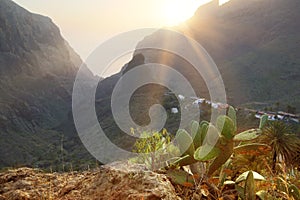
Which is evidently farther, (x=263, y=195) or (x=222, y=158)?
(x=222, y=158)

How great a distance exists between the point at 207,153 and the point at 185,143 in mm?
550

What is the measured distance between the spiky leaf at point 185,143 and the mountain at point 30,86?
53.4m

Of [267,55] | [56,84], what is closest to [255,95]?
[267,55]

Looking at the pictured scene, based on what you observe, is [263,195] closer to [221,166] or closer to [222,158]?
[222,158]

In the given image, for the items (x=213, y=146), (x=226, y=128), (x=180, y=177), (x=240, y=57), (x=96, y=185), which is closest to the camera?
(x=96, y=185)

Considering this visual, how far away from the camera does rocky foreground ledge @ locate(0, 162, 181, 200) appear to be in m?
2.74

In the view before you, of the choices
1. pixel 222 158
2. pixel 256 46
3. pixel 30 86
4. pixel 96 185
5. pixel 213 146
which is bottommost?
pixel 30 86

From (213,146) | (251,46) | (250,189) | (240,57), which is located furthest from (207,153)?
(251,46)

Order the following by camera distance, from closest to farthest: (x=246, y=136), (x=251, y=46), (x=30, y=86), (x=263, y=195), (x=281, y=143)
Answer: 1. (x=263, y=195)
2. (x=246, y=136)
3. (x=281, y=143)
4. (x=251, y=46)
5. (x=30, y=86)

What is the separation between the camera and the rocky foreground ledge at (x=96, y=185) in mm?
2744

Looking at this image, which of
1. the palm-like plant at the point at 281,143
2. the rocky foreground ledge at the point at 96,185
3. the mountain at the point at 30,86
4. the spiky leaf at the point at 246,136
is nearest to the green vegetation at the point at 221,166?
the spiky leaf at the point at 246,136

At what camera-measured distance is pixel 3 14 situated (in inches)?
4673

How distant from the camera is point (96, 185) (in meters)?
3.09

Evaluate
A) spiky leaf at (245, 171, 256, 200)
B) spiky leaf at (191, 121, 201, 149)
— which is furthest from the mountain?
spiky leaf at (245, 171, 256, 200)
